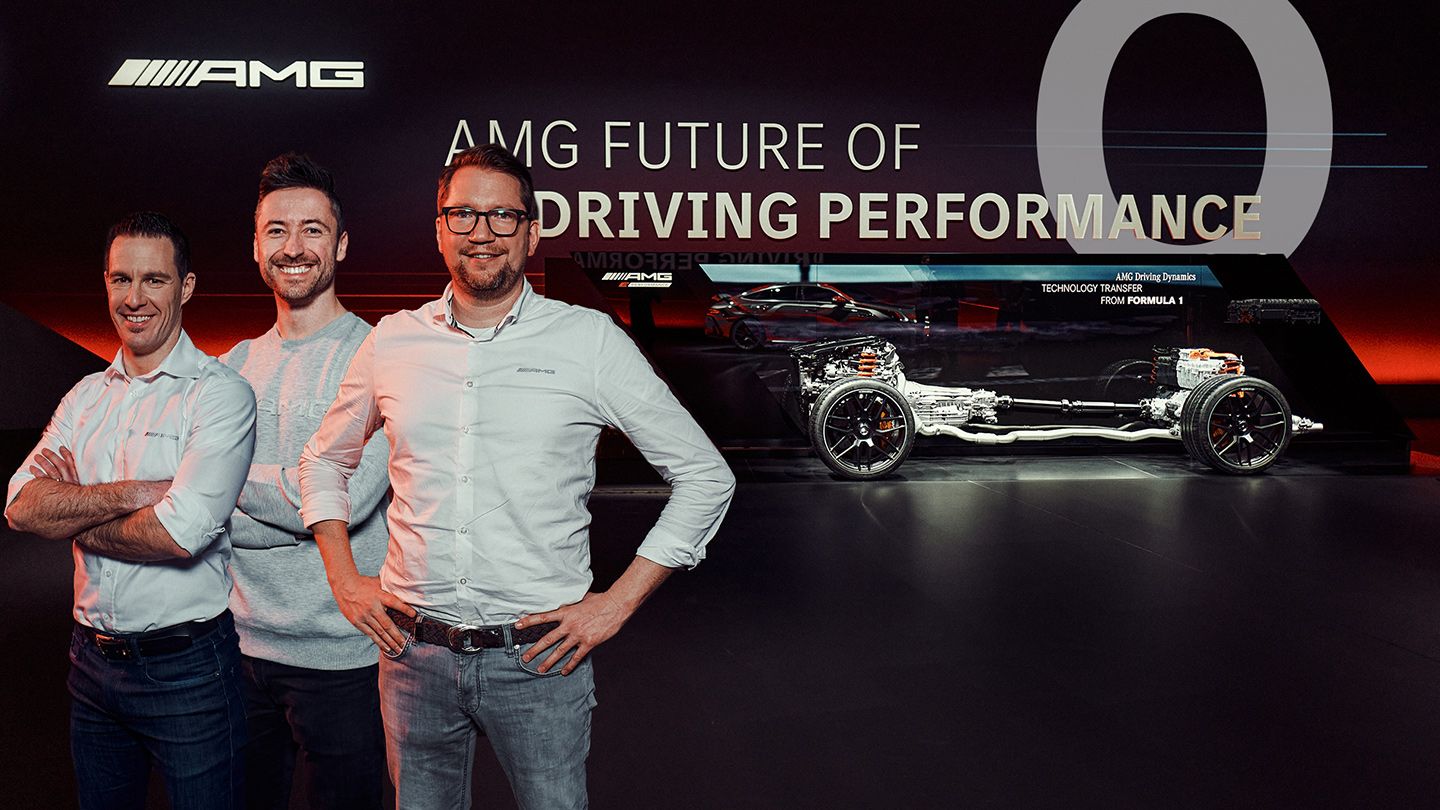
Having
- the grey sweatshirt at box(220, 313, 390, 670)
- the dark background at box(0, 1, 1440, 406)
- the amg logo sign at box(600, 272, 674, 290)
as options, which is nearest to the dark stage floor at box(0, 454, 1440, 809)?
the grey sweatshirt at box(220, 313, 390, 670)

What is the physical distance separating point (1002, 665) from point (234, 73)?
7572 millimetres

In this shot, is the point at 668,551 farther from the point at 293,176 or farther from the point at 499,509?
the point at 293,176

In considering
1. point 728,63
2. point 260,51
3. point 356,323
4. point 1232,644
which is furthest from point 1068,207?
point 356,323

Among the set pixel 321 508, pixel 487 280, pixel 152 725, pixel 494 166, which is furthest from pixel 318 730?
pixel 494 166

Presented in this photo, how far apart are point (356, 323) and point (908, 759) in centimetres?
162

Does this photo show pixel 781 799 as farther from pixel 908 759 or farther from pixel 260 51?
pixel 260 51

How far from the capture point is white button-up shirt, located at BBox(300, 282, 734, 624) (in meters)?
1.50

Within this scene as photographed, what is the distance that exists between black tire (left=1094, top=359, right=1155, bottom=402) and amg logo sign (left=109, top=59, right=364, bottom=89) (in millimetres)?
6017

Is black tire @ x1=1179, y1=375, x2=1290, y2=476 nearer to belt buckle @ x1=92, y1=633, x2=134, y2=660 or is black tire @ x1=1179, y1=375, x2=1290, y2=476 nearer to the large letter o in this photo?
the large letter o

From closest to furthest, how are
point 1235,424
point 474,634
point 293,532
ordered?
1. point 474,634
2. point 293,532
3. point 1235,424

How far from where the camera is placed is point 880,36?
849cm

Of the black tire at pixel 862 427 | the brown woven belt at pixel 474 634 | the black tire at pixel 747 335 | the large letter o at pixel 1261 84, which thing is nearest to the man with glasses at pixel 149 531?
the brown woven belt at pixel 474 634

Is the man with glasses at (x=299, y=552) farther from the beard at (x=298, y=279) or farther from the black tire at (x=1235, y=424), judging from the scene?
the black tire at (x=1235, y=424)

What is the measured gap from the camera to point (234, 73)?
8.18 meters
